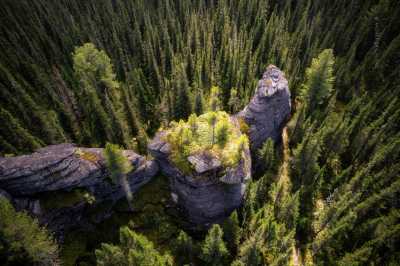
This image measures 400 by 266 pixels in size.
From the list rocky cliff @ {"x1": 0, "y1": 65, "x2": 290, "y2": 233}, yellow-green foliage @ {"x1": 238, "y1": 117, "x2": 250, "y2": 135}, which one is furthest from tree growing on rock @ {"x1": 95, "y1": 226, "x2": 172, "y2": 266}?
yellow-green foliage @ {"x1": 238, "y1": 117, "x2": 250, "y2": 135}

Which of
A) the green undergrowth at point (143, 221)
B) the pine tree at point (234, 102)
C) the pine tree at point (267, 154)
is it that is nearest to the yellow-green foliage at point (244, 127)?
the pine tree at point (267, 154)

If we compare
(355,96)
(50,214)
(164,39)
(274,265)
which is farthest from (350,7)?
(50,214)

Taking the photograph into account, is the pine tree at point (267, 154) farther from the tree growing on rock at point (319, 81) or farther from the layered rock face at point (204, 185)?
the tree growing on rock at point (319, 81)

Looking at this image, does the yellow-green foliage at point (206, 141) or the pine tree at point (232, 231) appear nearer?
the yellow-green foliage at point (206, 141)

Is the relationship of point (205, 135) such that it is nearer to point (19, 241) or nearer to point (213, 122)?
point (213, 122)

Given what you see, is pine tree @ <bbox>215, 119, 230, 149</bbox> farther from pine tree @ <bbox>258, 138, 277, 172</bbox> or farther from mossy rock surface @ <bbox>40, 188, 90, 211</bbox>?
mossy rock surface @ <bbox>40, 188, 90, 211</bbox>

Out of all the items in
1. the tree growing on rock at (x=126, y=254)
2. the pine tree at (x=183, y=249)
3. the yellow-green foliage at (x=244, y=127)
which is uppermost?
the yellow-green foliage at (x=244, y=127)
